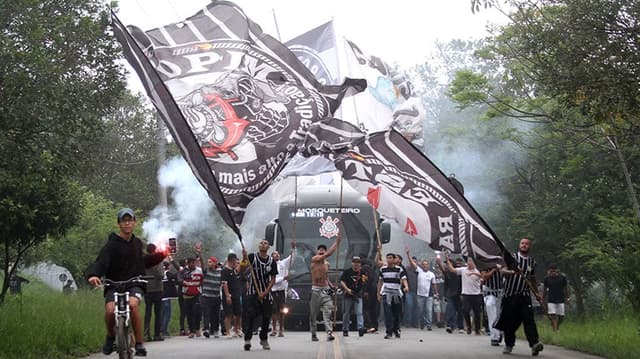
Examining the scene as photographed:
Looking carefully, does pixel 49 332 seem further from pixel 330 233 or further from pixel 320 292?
pixel 330 233

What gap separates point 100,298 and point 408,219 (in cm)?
A: 1540

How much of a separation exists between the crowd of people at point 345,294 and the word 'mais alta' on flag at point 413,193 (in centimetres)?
90

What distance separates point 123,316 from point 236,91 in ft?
15.8

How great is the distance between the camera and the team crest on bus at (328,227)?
87.7 ft

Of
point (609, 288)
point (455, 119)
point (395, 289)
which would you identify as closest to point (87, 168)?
point (395, 289)

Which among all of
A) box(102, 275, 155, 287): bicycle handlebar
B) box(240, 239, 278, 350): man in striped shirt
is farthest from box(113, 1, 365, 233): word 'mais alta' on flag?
box(240, 239, 278, 350): man in striped shirt

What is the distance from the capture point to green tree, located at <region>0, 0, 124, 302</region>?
14.3 meters

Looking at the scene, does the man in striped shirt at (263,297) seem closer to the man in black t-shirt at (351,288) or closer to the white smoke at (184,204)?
the man in black t-shirt at (351,288)

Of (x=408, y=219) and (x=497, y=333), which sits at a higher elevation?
(x=408, y=219)

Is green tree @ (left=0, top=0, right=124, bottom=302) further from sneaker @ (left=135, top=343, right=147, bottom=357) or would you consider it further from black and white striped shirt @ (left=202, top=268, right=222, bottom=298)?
black and white striped shirt @ (left=202, top=268, right=222, bottom=298)

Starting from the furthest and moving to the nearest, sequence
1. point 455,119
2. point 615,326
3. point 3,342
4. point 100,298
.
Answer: point 455,119, point 100,298, point 615,326, point 3,342

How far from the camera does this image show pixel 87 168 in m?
17.8

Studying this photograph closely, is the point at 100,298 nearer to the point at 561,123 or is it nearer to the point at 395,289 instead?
the point at 395,289

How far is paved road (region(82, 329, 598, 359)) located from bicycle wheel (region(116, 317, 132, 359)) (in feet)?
13.5
